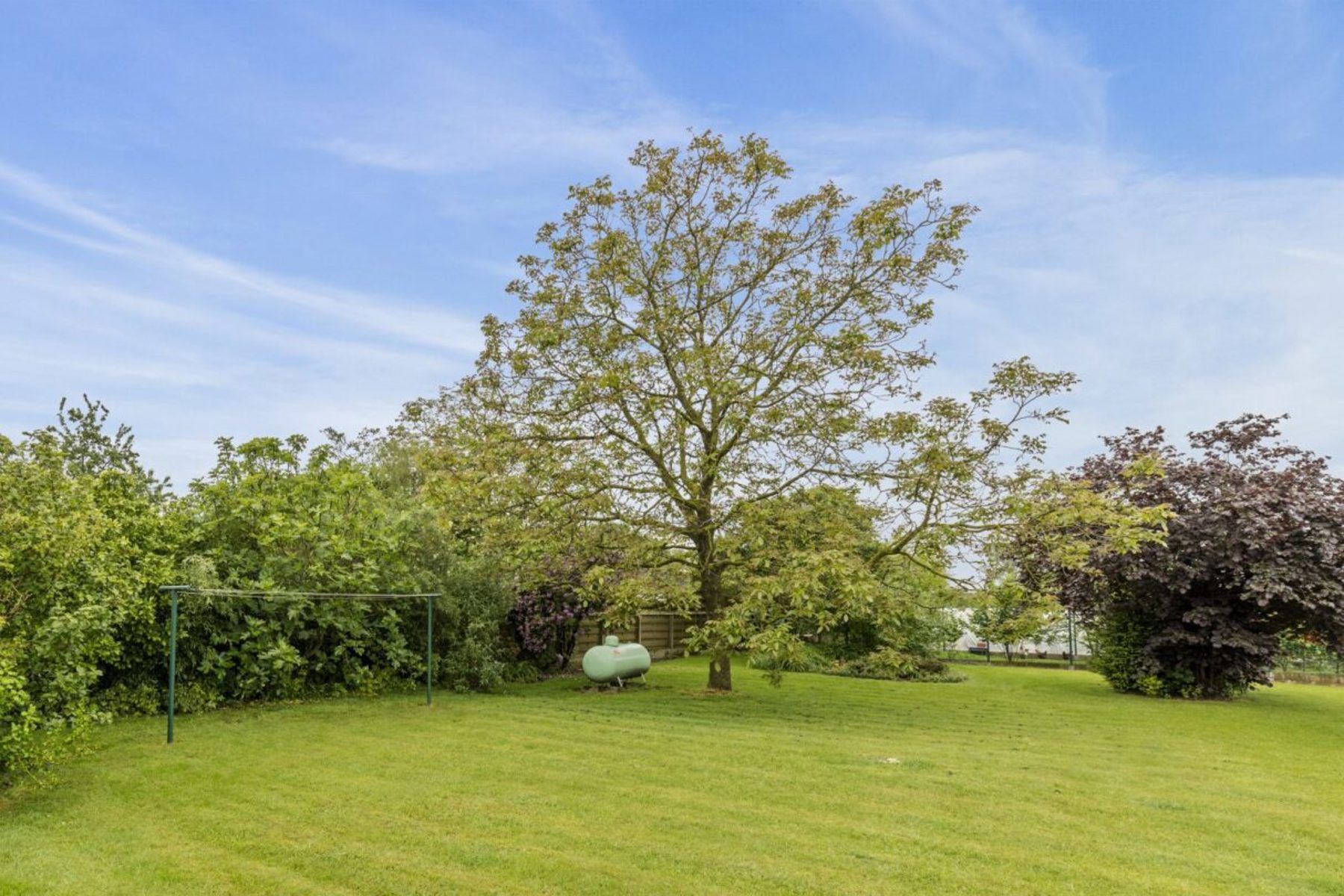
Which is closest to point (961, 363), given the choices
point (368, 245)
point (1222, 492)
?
point (1222, 492)

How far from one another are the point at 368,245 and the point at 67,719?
7.76m

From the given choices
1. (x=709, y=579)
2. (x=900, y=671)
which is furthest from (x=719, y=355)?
(x=900, y=671)

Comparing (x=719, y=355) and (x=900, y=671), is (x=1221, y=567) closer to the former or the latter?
(x=900, y=671)

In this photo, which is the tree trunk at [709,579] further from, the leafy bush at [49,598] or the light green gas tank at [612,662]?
the leafy bush at [49,598]

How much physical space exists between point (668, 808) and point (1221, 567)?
12352 millimetres

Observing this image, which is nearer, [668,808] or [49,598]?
[668,808]

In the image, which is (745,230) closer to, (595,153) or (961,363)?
(595,153)

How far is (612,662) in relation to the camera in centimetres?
1288

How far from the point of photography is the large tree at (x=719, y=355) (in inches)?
435

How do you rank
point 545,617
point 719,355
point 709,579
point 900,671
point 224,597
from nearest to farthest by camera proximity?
point 224,597, point 719,355, point 709,579, point 545,617, point 900,671

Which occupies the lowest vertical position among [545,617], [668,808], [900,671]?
[900,671]

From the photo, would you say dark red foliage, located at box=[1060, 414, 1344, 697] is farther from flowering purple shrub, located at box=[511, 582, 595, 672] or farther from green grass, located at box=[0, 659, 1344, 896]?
flowering purple shrub, located at box=[511, 582, 595, 672]

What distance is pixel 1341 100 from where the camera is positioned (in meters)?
9.06

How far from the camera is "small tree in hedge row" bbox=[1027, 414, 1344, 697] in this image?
13.1m
